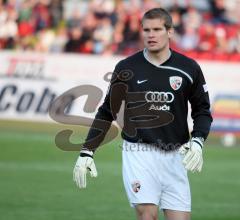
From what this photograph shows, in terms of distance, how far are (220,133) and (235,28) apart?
15.3 feet

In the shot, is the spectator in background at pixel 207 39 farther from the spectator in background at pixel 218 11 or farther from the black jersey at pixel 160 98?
the black jersey at pixel 160 98

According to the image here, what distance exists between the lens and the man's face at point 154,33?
6.92 metres

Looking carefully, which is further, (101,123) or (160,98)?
(101,123)

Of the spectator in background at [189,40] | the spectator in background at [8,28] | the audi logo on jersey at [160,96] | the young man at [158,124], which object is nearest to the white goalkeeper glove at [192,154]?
the young man at [158,124]

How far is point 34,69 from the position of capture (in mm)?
21000

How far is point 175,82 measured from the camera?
23.0 ft

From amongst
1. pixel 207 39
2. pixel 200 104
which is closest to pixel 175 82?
pixel 200 104

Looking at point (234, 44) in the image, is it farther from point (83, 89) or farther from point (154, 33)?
point (154, 33)

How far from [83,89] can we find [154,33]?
568 inches

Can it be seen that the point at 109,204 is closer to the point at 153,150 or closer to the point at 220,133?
the point at 153,150

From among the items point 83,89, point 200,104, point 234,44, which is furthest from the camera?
point 234,44

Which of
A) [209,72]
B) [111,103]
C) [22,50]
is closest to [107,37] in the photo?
[22,50]

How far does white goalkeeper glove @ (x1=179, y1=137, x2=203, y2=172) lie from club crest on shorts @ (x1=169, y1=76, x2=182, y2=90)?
487 mm

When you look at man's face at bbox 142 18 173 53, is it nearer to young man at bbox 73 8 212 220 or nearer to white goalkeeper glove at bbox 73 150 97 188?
young man at bbox 73 8 212 220
